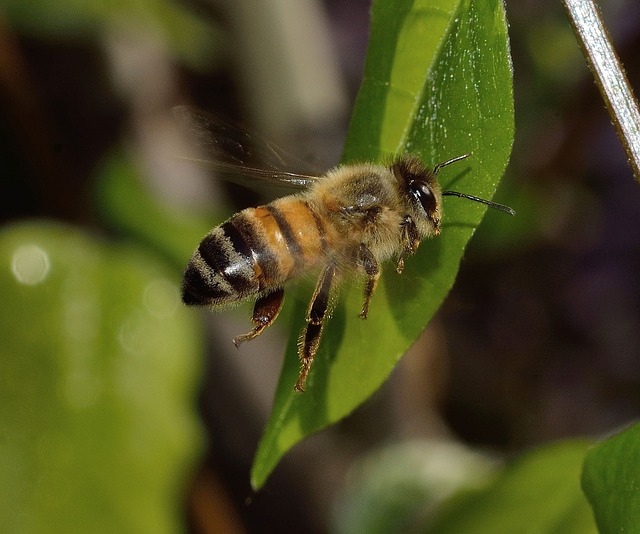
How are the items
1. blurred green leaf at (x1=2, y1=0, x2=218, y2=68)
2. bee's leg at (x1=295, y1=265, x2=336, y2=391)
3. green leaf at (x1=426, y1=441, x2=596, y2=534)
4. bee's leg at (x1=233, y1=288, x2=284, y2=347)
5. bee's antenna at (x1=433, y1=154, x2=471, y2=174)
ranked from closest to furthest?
bee's antenna at (x1=433, y1=154, x2=471, y2=174) < bee's leg at (x1=295, y1=265, x2=336, y2=391) < bee's leg at (x1=233, y1=288, x2=284, y2=347) < green leaf at (x1=426, y1=441, x2=596, y2=534) < blurred green leaf at (x1=2, y1=0, x2=218, y2=68)

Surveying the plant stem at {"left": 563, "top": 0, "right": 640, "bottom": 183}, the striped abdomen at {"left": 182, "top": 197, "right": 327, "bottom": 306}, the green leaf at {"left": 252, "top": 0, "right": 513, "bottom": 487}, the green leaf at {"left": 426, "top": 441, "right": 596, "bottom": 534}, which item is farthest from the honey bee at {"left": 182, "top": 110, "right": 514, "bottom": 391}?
the green leaf at {"left": 426, "top": 441, "right": 596, "bottom": 534}

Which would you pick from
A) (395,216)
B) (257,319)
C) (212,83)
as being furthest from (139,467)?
(212,83)

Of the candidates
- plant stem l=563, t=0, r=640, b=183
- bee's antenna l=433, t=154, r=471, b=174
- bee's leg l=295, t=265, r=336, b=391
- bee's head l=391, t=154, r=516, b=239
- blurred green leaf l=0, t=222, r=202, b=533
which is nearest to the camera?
plant stem l=563, t=0, r=640, b=183

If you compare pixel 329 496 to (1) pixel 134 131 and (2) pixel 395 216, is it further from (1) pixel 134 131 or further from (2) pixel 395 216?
(2) pixel 395 216

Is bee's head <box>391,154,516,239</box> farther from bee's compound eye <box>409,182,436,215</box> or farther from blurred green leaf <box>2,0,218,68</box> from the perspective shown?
blurred green leaf <box>2,0,218,68</box>

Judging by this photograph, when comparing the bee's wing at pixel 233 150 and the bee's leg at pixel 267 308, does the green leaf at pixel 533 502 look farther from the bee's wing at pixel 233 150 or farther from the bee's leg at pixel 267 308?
the bee's wing at pixel 233 150

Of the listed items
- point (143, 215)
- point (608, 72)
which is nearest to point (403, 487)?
point (143, 215)

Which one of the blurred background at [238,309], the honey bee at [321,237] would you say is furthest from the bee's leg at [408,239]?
the blurred background at [238,309]
